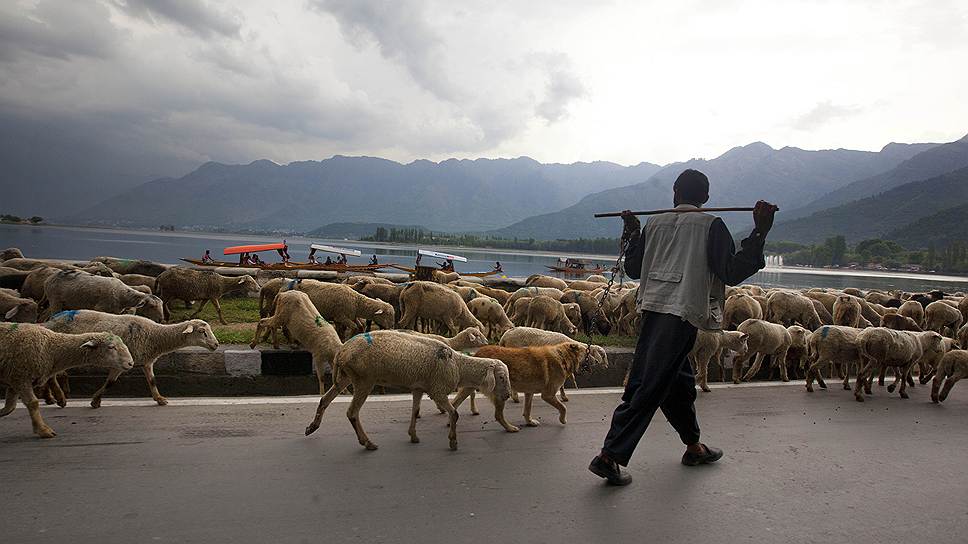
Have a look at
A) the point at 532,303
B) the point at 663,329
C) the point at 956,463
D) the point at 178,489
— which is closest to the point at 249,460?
the point at 178,489

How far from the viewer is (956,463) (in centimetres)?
507

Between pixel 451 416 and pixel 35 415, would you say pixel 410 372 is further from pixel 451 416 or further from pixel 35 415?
pixel 35 415

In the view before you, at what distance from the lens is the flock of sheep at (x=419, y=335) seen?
515 centimetres

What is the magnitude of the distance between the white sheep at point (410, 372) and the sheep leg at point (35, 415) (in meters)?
2.12

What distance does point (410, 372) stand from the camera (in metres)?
5.13

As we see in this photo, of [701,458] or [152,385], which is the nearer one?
[701,458]

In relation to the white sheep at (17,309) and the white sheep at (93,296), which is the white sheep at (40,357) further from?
the white sheep at (93,296)

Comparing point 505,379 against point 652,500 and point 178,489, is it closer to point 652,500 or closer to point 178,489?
point 652,500

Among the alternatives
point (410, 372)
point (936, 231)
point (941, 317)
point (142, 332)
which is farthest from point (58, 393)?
point (936, 231)

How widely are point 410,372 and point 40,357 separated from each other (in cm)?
332

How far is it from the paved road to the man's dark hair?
2.23 m

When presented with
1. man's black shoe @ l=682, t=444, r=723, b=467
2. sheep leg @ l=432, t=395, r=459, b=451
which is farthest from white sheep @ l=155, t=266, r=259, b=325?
man's black shoe @ l=682, t=444, r=723, b=467

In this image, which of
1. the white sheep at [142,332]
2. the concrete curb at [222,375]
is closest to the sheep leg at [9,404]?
the white sheep at [142,332]

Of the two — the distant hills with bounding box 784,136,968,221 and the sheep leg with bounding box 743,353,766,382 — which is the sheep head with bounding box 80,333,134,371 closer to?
the sheep leg with bounding box 743,353,766,382
